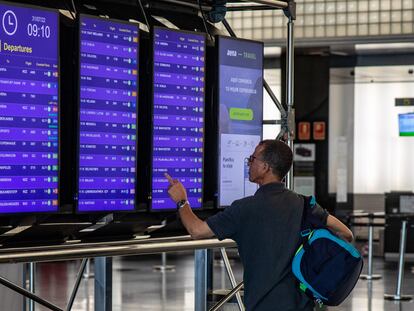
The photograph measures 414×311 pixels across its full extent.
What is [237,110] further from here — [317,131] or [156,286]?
[317,131]

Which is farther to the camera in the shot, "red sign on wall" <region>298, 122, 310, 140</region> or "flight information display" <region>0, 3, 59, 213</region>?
"red sign on wall" <region>298, 122, 310, 140</region>

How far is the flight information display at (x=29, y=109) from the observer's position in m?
5.05

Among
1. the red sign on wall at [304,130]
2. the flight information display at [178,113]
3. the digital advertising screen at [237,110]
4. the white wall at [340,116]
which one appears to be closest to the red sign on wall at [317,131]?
the red sign on wall at [304,130]

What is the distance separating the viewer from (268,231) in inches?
185

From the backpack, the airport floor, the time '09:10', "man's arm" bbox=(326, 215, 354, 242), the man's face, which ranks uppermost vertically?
the time '09:10'

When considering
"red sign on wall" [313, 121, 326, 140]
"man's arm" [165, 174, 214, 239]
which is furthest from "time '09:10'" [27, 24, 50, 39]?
"red sign on wall" [313, 121, 326, 140]

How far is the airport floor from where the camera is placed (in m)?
11.5

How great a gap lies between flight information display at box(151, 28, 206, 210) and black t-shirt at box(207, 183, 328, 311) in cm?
123

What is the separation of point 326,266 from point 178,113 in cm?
178

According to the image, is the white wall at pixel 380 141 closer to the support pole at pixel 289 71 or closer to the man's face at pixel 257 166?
the support pole at pixel 289 71

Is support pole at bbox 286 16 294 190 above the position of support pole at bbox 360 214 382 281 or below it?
above

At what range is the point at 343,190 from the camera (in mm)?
16625

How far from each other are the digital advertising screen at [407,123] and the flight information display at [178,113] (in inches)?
433

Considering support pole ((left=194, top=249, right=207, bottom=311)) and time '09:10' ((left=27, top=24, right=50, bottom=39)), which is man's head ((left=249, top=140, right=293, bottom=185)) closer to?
time '09:10' ((left=27, top=24, right=50, bottom=39))
